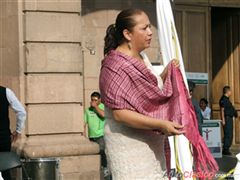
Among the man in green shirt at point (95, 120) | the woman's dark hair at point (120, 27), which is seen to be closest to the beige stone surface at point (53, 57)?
the man in green shirt at point (95, 120)

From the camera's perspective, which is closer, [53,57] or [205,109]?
[53,57]

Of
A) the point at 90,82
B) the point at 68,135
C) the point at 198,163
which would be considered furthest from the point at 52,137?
the point at 198,163

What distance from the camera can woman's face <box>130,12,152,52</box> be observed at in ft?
12.2

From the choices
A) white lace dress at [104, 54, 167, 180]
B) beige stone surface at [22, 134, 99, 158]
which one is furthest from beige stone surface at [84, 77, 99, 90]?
white lace dress at [104, 54, 167, 180]

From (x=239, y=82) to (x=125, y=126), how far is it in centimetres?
1472

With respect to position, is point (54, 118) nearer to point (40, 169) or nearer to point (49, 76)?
point (49, 76)

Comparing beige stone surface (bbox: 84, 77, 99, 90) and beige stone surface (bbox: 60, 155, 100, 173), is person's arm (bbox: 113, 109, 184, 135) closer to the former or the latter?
beige stone surface (bbox: 60, 155, 100, 173)

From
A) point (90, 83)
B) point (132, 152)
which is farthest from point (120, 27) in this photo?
point (90, 83)

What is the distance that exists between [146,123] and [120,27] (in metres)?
0.58

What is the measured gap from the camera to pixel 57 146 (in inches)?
404

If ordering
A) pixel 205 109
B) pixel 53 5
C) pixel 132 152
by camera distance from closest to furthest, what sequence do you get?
pixel 132 152 → pixel 53 5 → pixel 205 109

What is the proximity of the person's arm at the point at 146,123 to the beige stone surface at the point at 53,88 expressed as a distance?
6.90m

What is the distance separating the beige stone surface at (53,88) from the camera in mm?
10320

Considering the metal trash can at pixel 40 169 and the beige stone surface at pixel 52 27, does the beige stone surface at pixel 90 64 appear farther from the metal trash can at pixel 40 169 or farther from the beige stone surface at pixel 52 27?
the metal trash can at pixel 40 169
